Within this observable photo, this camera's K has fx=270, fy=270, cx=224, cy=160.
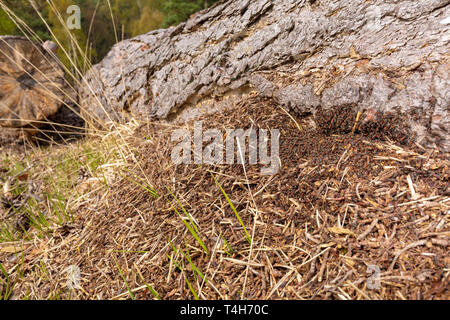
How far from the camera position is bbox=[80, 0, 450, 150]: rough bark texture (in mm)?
1358

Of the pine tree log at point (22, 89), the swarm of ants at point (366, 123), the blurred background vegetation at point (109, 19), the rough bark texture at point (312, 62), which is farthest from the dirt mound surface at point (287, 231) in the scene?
the blurred background vegetation at point (109, 19)

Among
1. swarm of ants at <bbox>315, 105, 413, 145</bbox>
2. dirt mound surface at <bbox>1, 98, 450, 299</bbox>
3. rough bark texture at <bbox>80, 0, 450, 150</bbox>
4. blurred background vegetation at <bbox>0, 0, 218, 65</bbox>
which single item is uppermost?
blurred background vegetation at <bbox>0, 0, 218, 65</bbox>

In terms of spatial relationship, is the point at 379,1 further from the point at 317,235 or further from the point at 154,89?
the point at 154,89

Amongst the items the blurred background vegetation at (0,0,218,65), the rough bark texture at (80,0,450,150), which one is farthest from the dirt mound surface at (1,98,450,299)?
the blurred background vegetation at (0,0,218,65)

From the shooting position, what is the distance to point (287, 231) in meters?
1.21

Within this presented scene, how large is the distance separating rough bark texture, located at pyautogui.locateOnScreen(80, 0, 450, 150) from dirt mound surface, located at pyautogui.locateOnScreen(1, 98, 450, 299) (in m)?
0.18

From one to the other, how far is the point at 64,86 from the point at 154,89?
1540 millimetres

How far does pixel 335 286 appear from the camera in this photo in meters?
0.99

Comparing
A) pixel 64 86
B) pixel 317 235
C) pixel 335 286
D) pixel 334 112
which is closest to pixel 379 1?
pixel 334 112

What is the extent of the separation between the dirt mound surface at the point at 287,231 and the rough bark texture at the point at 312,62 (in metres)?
0.18

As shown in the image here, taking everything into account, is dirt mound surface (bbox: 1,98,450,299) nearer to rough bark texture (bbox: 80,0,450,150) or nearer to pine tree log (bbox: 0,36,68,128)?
rough bark texture (bbox: 80,0,450,150)

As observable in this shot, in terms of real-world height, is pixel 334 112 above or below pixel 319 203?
above

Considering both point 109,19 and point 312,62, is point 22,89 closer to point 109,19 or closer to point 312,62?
point 312,62

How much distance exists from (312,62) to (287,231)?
114 cm
